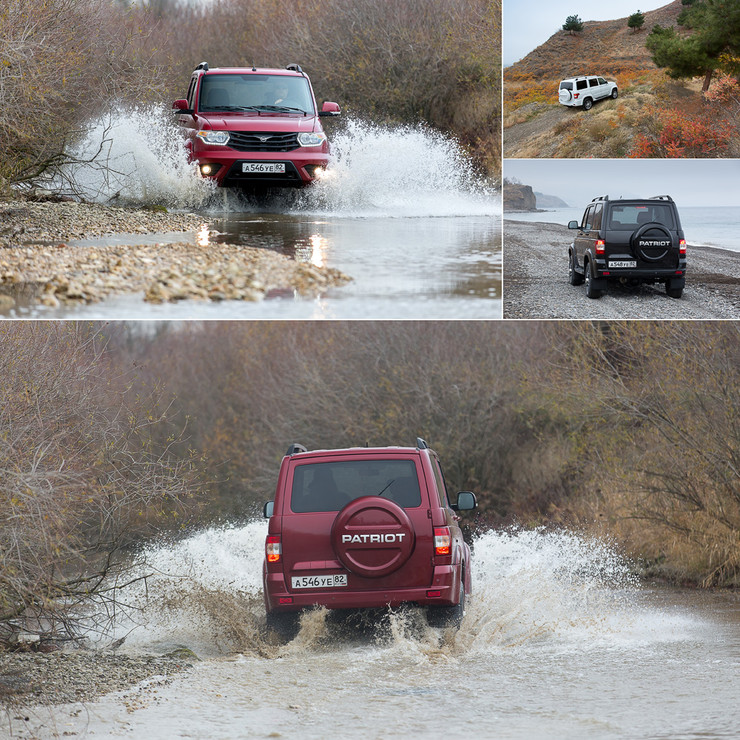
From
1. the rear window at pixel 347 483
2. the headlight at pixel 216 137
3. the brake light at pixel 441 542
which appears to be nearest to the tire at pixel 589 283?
the headlight at pixel 216 137

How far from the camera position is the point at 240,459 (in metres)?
22.8

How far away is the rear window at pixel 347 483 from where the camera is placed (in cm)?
823

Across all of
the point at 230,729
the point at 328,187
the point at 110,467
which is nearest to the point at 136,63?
the point at 328,187

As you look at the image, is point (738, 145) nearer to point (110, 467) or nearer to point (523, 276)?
point (523, 276)

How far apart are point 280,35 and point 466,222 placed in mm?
10353

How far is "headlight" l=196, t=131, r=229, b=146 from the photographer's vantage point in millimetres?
14234

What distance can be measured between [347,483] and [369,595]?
899 mm

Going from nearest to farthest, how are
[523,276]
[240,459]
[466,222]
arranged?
[523,276] → [466,222] → [240,459]

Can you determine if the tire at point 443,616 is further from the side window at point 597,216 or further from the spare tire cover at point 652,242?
the side window at point 597,216

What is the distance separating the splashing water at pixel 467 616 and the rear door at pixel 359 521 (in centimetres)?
39

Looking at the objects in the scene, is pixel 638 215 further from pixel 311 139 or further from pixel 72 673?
pixel 72 673

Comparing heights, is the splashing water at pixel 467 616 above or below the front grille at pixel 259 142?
below

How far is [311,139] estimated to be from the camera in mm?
14469

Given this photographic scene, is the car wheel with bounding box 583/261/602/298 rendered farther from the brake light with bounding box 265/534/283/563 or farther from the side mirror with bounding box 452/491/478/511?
the brake light with bounding box 265/534/283/563
